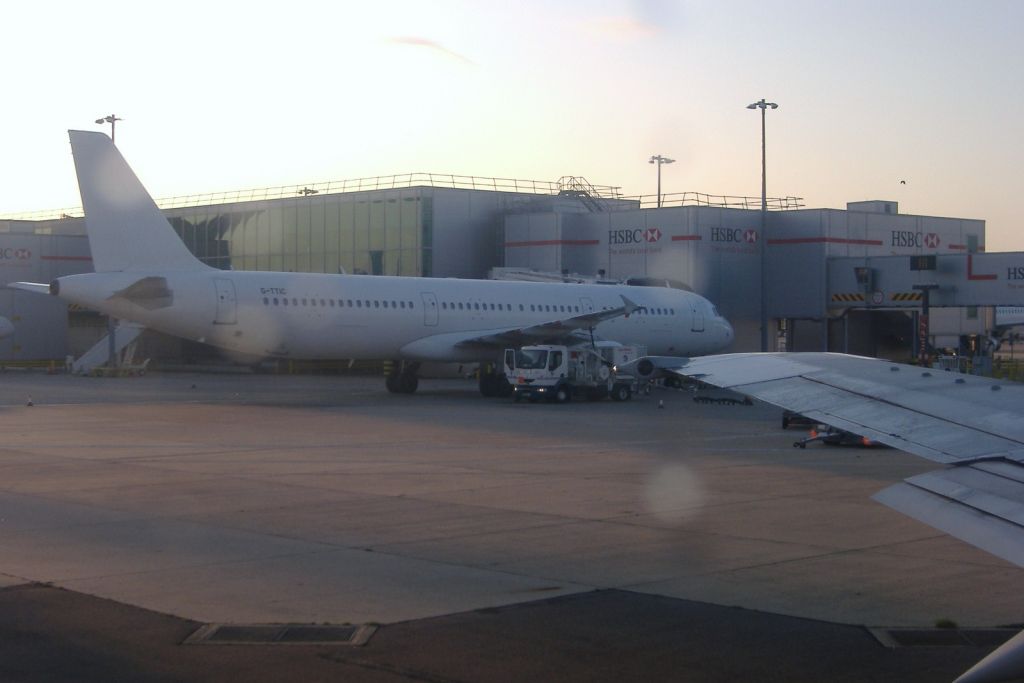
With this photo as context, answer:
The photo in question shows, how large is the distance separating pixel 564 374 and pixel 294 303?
7834mm

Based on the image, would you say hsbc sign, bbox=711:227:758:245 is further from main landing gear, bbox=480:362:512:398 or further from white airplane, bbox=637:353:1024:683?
white airplane, bbox=637:353:1024:683

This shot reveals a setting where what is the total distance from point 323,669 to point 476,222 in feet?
174

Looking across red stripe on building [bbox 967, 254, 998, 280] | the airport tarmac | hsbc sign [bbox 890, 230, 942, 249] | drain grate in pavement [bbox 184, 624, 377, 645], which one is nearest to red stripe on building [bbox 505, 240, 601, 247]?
hsbc sign [bbox 890, 230, 942, 249]

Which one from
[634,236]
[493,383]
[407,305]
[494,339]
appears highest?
[634,236]

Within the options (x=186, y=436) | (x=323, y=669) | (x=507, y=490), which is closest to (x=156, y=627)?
(x=323, y=669)

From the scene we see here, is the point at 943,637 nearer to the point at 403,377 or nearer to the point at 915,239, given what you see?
the point at 403,377

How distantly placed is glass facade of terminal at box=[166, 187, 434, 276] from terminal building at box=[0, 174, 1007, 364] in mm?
78

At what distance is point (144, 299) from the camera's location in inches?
1270

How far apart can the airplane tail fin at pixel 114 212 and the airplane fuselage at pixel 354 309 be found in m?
0.69

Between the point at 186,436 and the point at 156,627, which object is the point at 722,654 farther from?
the point at 186,436

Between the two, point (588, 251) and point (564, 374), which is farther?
point (588, 251)

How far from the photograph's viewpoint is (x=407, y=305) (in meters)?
37.3

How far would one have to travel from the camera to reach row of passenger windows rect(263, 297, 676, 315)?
34.6 m

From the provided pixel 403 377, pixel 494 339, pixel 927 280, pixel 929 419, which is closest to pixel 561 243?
pixel 927 280
